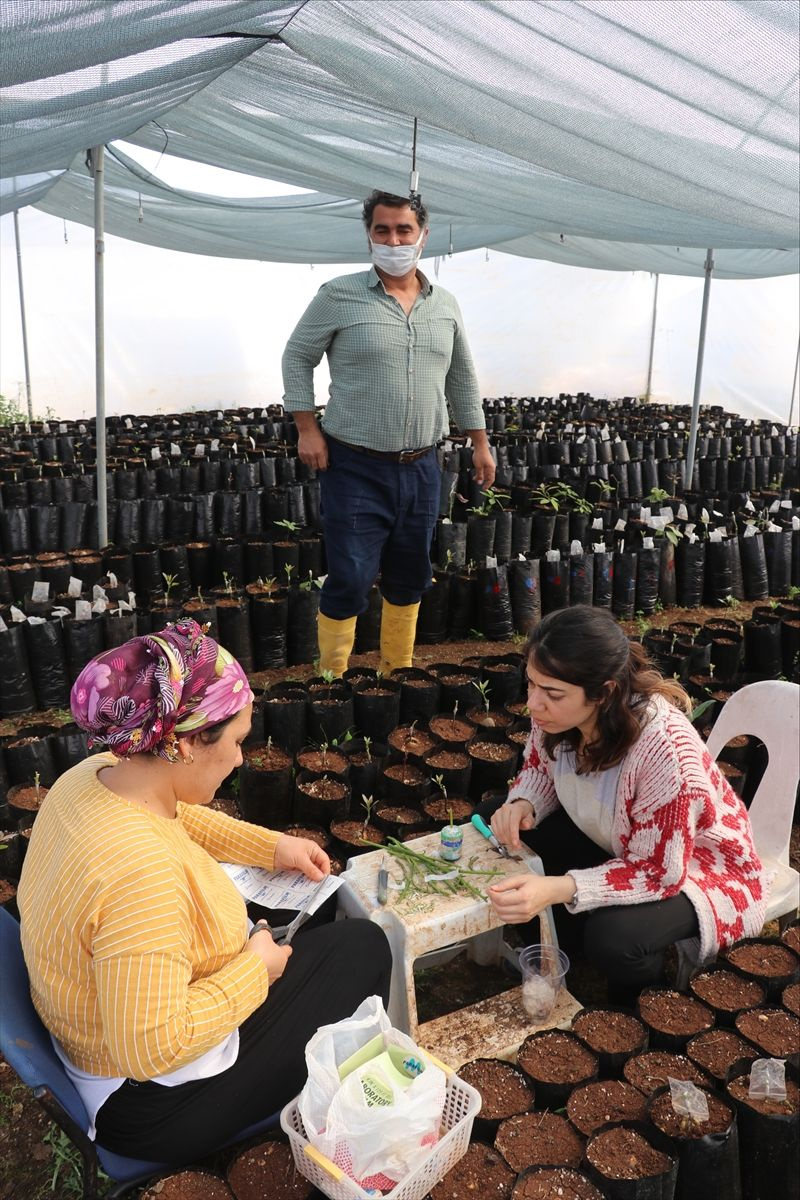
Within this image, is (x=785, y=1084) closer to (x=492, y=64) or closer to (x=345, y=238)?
(x=492, y=64)

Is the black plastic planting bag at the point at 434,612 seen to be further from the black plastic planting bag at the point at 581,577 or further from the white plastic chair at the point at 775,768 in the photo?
the white plastic chair at the point at 775,768

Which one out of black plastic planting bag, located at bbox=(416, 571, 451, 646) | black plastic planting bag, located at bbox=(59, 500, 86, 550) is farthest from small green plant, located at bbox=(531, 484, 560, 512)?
black plastic planting bag, located at bbox=(59, 500, 86, 550)

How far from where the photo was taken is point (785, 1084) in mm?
1617

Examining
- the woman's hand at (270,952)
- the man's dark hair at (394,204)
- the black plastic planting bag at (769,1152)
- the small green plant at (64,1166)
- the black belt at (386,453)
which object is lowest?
the small green plant at (64,1166)

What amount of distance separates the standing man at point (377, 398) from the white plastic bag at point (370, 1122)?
1.94 metres

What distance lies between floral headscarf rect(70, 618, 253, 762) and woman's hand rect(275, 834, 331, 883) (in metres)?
0.54

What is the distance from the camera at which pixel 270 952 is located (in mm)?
1494

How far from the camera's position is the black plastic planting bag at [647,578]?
4691mm

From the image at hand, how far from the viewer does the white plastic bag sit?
51.1 inches

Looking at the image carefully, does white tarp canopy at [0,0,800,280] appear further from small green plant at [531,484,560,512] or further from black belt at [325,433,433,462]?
small green plant at [531,484,560,512]

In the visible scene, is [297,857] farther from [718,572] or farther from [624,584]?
[718,572]

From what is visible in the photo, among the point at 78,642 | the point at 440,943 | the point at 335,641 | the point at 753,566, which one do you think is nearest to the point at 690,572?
the point at 753,566

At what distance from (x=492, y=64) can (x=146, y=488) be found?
14.3ft

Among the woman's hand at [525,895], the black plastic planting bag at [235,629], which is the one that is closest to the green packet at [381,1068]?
the woman's hand at [525,895]
